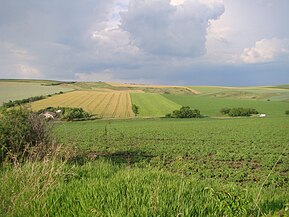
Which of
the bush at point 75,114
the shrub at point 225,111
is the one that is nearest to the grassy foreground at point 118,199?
the bush at point 75,114

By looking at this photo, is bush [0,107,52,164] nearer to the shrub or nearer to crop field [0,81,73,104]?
crop field [0,81,73,104]

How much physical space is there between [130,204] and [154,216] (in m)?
0.53

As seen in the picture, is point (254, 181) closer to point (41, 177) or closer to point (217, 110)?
point (41, 177)

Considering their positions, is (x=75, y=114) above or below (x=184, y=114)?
above

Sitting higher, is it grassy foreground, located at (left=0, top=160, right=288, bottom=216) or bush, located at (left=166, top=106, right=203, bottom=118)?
grassy foreground, located at (left=0, top=160, right=288, bottom=216)

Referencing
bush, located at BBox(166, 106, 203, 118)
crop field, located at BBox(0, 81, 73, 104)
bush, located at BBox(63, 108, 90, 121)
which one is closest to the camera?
bush, located at BBox(63, 108, 90, 121)

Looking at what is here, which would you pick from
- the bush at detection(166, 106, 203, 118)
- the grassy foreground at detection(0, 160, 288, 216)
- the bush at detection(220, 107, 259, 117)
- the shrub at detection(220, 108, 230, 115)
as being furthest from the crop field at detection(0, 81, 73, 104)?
the grassy foreground at detection(0, 160, 288, 216)

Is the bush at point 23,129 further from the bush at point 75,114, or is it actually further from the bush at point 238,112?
the bush at point 238,112

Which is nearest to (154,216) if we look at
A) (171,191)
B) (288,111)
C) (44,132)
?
(171,191)

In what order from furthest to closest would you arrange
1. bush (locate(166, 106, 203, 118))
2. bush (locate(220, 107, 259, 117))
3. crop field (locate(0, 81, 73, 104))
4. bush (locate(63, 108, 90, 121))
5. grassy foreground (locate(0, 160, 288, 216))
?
1. crop field (locate(0, 81, 73, 104))
2. bush (locate(220, 107, 259, 117))
3. bush (locate(166, 106, 203, 118))
4. bush (locate(63, 108, 90, 121))
5. grassy foreground (locate(0, 160, 288, 216))

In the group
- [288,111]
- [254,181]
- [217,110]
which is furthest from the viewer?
[217,110]

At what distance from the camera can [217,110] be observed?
270 ft

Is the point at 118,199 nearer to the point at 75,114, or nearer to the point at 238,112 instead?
the point at 75,114

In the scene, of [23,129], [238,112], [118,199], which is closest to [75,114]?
[238,112]
